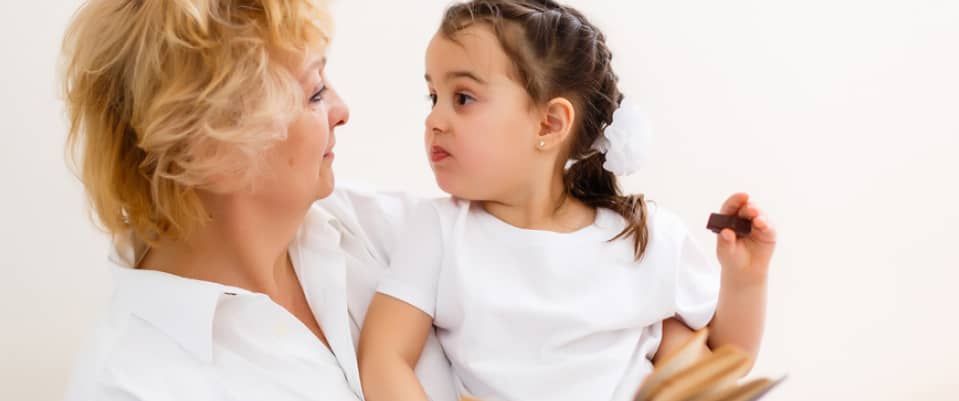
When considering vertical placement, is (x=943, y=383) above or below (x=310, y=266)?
below

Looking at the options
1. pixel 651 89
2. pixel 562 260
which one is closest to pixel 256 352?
pixel 562 260

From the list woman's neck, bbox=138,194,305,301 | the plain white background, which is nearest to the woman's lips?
woman's neck, bbox=138,194,305,301

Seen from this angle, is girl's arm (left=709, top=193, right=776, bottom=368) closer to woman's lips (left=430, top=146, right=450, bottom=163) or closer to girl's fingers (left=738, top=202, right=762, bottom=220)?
girl's fingers (left=738, top=202, right=762, bottom=220)

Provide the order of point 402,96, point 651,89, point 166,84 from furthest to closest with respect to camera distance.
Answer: point 651,89, point 402,96, point 166,84

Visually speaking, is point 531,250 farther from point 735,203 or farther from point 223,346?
point 223,346

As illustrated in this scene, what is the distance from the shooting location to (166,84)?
4.81 ft

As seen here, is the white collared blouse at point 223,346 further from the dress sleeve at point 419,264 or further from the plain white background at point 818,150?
the plain white background at point 818,150

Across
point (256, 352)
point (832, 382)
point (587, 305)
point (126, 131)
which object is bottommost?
point (832, 382)

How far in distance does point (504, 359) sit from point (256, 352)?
0.38m

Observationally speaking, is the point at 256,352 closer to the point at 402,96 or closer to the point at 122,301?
the point at 122,301

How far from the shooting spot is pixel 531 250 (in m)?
1.70

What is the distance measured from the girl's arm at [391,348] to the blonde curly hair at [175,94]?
0.30m

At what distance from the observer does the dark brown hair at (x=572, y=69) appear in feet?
5.57

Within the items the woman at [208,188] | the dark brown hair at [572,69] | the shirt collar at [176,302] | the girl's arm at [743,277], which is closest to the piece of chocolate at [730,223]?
the girl's arm at [743,277]
